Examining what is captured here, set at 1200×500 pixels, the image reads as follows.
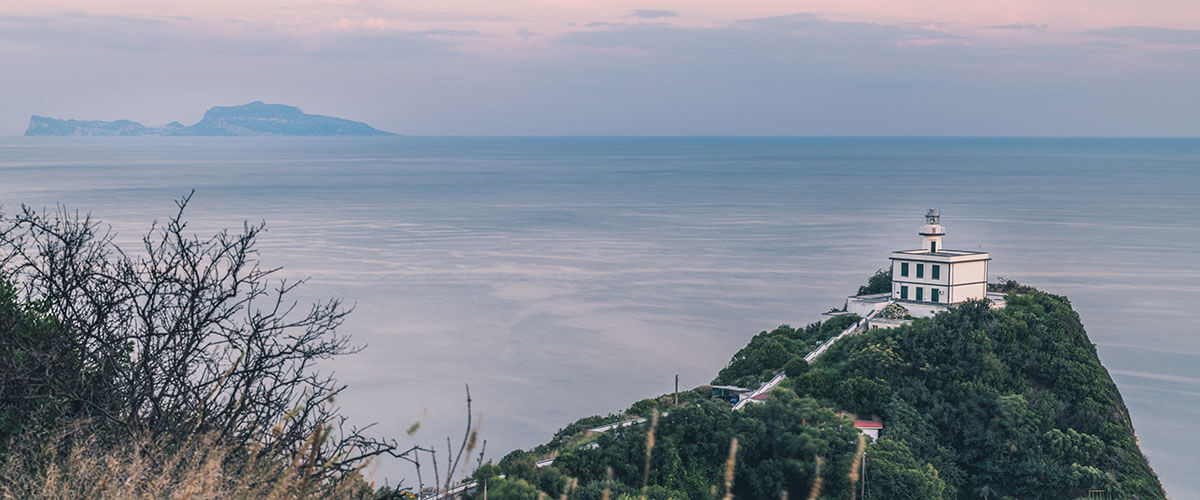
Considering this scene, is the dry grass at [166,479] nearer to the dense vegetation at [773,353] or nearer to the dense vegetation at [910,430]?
the dense vegetation at [910,430]

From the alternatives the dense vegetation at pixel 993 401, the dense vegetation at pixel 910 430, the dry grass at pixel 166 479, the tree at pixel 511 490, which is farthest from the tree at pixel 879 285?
the dry grass at pixel 166 479

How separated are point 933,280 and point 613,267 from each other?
104 feet

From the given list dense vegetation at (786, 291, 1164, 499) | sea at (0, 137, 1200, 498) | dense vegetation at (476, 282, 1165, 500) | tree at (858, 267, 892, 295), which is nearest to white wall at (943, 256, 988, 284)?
dense vegetation at (476, 282, 1165, 500)

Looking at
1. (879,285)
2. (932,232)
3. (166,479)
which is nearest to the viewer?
(166,479)

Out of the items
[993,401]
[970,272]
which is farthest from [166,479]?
[970,272]

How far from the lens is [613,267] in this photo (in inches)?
2625

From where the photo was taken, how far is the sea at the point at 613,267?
132ft

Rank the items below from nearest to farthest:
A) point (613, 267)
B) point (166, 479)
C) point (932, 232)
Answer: point (166, 479)
point (932, 232)
point (613, 267)

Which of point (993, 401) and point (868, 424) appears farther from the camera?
point (993, 401)

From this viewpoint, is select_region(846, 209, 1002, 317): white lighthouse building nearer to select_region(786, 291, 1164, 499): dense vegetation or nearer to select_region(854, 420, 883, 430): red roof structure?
select_region(786, 291, 1164, 499): dense vegetation

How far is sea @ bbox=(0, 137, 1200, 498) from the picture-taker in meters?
40.2

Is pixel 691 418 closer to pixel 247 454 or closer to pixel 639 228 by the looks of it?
pixel 247 454

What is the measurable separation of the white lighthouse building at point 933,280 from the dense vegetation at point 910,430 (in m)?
1.81

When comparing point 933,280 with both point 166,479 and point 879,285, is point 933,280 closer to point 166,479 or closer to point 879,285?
point 879,285
